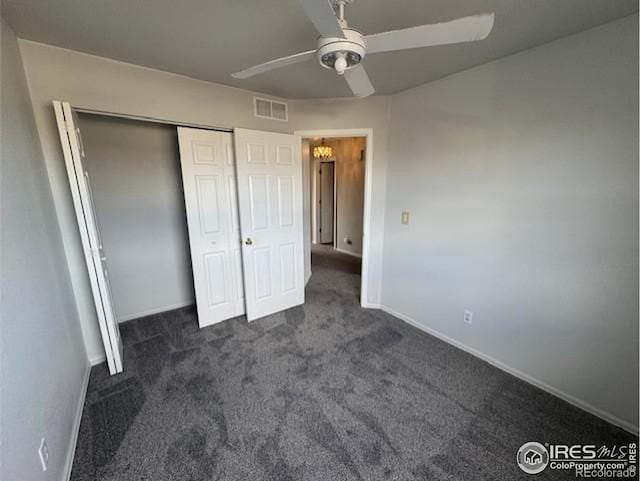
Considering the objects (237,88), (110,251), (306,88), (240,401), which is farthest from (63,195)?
(306,88)

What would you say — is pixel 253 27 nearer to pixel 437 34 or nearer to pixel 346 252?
pixel 437 34

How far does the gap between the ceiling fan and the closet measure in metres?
1.44

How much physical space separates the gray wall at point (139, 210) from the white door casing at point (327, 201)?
363cm

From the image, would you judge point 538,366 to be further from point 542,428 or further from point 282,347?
point 282,347

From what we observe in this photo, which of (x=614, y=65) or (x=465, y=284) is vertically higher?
(x=614, y=65)

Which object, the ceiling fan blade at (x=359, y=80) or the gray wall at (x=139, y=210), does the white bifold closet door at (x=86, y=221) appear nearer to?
the gray wall at (x=139, y=210)

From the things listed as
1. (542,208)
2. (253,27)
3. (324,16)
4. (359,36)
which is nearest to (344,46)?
(359,36)

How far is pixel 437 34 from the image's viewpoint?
3.48 ft

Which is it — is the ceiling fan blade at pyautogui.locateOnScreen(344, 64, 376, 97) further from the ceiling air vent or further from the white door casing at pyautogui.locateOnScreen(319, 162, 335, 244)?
the white door casing at pyautogui.locateOnScreen(319, 162, 335, 244)

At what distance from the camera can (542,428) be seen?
5.39ft

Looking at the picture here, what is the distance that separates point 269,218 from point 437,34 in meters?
2.15

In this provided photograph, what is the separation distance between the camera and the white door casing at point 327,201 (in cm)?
609

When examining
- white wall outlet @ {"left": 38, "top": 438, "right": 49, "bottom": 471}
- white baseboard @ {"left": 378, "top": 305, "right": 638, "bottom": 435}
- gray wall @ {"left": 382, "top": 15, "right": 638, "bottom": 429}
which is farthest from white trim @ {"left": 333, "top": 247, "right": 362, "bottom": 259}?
white wall outlet @ {"left": 38, "top": 438, "right": 49, "bottom": 471}

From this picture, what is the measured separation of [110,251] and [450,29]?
131 inches
